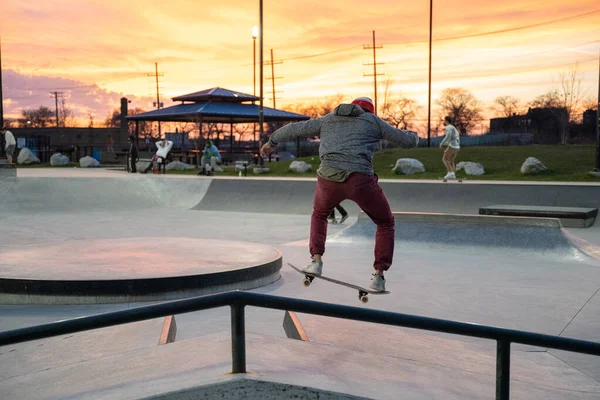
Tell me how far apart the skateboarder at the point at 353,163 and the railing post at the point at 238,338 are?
8.78 feet

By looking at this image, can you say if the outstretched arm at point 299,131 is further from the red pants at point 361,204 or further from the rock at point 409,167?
the rock at point 409,167

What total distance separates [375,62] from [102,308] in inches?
2040

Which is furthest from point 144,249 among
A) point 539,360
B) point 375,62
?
point 375,62

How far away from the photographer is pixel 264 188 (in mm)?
18250

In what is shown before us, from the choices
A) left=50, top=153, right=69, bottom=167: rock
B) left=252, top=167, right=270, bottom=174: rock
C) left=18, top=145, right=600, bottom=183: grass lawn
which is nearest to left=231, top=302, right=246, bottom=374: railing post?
left=18, top=145, right=600, bottom=183: grass lawn

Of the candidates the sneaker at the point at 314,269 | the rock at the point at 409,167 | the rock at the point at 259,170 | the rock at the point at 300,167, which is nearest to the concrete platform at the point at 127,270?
the sneaker at the point at 314,269

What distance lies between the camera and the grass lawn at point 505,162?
21688mm

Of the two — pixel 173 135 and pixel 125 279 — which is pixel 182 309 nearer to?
pixel 125 279

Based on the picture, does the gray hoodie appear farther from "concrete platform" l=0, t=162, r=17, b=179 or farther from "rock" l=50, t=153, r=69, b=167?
"rock" l=50, t=153, r=69, b=167

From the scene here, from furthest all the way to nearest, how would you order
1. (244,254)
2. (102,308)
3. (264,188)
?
(264,188) < (244,254) < (102,308)

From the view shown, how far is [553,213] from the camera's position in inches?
489

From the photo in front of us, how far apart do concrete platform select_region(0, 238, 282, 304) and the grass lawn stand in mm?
15298

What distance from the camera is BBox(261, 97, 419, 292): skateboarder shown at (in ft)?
17.7

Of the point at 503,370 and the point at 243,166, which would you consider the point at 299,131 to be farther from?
the point at 243,166
